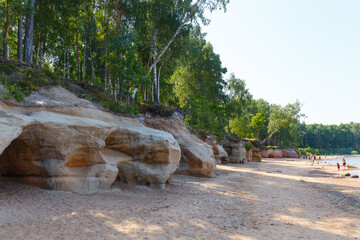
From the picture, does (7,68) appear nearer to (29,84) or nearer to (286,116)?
(29,84)

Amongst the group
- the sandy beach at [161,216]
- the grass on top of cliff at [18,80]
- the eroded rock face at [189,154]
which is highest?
the grass on top of cliff at [18,80]

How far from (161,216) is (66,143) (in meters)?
4.22

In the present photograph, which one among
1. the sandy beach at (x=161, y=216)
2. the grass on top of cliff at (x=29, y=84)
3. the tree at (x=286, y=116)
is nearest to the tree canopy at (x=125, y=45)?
the grass on top of cliff at (x=29, y=84)

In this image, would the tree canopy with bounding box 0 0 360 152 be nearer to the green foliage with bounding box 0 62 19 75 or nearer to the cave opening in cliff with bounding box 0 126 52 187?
the green foliage with bounding box 0 62 19 75

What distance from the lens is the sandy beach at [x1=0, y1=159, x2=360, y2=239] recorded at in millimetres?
5645

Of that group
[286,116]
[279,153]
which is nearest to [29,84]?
[286,116]

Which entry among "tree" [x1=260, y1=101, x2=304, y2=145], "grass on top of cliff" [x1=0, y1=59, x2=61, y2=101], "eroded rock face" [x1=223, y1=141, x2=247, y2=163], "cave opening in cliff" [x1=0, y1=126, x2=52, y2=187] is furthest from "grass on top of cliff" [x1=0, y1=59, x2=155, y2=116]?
"tree" [x1=260, y1=101, x2=304, y2=145]

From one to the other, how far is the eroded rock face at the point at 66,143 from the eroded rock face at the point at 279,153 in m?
59.1

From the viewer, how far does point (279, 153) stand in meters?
67.2

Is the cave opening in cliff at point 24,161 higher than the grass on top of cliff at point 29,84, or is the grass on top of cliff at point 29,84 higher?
the grass on top of cliff at point 29,84

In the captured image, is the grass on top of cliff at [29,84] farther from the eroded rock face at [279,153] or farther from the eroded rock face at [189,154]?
the eroded rock face at [279,153]

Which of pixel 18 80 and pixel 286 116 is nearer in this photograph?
pixel 18 80

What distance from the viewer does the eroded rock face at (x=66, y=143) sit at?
7.59 meters

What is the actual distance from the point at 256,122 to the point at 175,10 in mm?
47780
